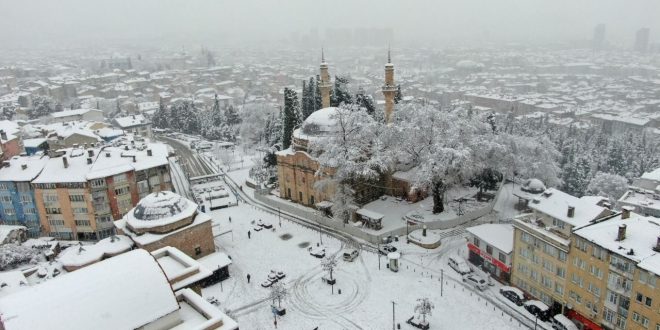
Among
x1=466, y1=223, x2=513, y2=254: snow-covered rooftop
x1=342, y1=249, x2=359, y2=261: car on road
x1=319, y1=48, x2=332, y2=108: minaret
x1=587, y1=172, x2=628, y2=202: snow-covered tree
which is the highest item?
x1=319, y1=48, x2=332, y2=108: minaret

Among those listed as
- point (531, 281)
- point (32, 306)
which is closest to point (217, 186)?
point (531, 281)

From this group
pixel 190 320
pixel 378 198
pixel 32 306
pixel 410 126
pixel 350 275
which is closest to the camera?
pixel 32 306

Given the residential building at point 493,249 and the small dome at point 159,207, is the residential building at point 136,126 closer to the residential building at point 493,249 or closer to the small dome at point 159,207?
the small dome at point 159,207

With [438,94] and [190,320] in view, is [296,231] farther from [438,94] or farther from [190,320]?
[438,94]

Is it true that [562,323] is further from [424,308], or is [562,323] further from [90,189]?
[90,189]

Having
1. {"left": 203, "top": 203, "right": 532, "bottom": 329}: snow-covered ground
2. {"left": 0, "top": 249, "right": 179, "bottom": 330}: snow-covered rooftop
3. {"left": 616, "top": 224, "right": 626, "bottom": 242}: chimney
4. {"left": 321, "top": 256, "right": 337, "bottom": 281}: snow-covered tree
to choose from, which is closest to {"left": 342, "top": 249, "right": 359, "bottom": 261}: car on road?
{"left": 203, "top": 203, "right": 532, "bottom": 329}: snow-covered ground

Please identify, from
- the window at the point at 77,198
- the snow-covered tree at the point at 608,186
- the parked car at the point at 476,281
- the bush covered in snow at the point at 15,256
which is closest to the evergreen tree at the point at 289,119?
the window at the point at 77,198

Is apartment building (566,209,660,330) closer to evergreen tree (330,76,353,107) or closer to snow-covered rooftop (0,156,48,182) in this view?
evergreen tree (330,76,353,107)

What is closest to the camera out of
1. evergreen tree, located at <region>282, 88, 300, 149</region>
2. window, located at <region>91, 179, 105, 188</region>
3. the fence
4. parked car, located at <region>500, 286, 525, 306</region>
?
parked car, located at <region>500, 286, 525, 306</region>
